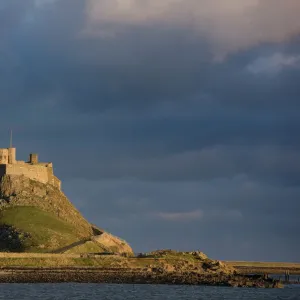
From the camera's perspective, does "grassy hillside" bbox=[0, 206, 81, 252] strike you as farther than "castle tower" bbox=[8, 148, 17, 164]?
No

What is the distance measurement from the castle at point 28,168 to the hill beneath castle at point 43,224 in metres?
1.36

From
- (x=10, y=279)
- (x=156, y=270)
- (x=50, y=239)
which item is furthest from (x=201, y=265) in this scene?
(x=10, y=279)

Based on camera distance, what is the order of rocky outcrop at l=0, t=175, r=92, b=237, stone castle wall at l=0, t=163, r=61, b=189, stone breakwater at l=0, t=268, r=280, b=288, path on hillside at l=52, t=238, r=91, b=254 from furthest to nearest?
stone castle wall at l=0, t=163, r=61, b=189 < rocky outcrop at l=0, t=175, r=92, b=237 < path on hillside at l=52, t=238, r=91, b=254 < stone breakwater at l=0, t=268, r=280, b=288

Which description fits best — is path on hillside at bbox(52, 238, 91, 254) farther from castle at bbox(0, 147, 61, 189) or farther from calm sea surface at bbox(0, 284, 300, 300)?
castle at bbox(0, 147, 61, 189)

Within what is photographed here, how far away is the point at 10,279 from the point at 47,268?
9431 mm

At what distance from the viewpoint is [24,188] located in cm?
17162

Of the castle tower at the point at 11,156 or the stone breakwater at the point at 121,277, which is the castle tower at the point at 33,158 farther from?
the stone breakwater at the point at 121,277

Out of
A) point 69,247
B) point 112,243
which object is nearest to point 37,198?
point 112,243

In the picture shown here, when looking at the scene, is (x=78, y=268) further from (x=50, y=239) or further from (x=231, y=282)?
(x=231, y=282)

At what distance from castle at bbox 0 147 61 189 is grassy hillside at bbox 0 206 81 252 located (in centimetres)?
1041

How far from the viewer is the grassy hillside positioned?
15188cm

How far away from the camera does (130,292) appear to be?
395ft

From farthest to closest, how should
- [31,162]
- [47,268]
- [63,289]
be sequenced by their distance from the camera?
[31,162], [47,268], [63,289]

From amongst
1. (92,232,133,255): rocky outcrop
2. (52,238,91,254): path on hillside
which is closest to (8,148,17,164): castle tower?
(92,232,133,255): rocky outcrop
